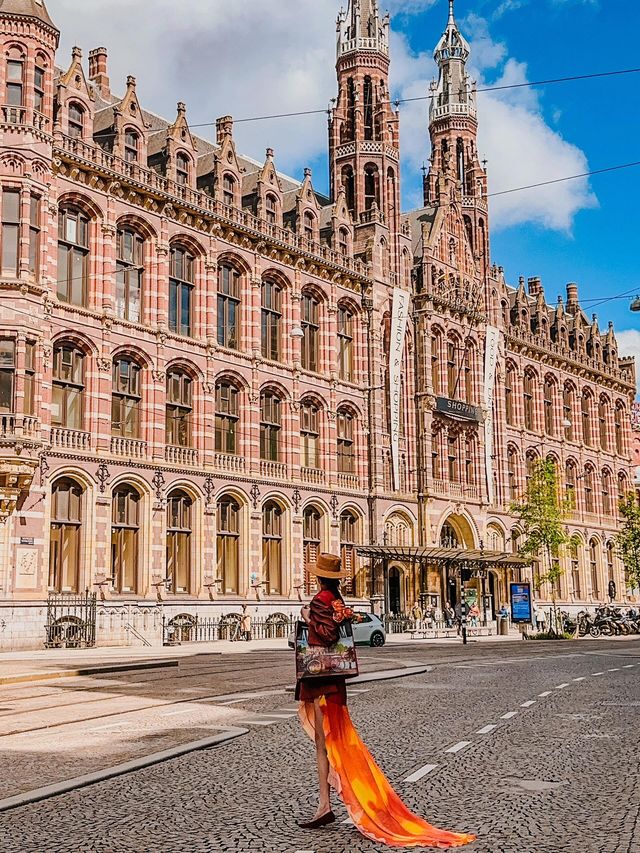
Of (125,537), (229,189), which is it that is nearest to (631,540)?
(229,189)

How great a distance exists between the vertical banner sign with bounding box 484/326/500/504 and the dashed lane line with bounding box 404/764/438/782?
49.3 meters

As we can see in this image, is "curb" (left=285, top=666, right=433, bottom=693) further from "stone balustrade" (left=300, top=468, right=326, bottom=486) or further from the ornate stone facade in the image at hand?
"stone balustrade" (left=300, top=468, right=326, bottom=486)

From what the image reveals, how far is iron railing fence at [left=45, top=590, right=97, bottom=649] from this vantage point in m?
34.1

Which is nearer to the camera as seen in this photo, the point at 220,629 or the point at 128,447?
the point at 128,447

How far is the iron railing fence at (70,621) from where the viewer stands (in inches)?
1344

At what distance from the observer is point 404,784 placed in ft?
31.3

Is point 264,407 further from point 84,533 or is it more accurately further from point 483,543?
point 483,543

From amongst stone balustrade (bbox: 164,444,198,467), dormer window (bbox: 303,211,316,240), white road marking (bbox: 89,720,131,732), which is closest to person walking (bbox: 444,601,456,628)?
stone balustrade (bbox: 164,444,198,467)

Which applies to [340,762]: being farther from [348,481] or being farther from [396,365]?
[396,365]

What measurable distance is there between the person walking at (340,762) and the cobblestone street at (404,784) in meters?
0.18

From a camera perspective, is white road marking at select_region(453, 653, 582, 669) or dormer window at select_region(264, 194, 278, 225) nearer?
white road marking at select_region(453, 653, 582, 669)

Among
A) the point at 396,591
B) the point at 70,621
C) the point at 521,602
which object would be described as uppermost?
the point at 396,591

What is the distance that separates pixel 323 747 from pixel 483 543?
168 feet

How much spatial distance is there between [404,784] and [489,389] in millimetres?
52372
